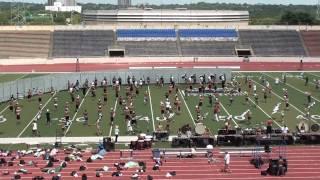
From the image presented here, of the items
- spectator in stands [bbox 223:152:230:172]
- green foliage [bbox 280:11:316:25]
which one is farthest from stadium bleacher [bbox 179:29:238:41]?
spectator in stands [bbox 223:152:230:172]

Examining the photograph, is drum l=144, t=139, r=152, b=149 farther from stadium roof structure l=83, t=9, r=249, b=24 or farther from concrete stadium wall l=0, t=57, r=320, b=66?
stadium roof structure l=83, t=9, r=249, b=24

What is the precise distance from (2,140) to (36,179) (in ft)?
23.0

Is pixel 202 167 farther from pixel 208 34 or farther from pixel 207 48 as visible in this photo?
pixel 208 34

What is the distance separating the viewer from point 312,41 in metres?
68.1

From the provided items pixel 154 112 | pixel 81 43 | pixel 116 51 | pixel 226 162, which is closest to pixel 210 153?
pixel 226 162

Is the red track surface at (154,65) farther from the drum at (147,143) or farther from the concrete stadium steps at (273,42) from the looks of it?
the drum at (147,143)

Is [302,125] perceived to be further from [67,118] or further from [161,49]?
[161,49]

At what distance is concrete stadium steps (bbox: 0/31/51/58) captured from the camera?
206 feet

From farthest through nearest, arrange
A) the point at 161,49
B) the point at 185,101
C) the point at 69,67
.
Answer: the point at 161,49 → the point at 69,67 → the point at 185,101

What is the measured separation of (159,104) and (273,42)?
37248 mm

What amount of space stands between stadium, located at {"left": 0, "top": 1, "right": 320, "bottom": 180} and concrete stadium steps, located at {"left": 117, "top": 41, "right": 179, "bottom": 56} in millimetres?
131

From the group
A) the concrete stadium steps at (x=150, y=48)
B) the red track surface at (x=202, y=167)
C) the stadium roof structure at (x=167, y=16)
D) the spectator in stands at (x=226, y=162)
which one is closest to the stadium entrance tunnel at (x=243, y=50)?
the concrete stadium steps at (x=150, y=48)

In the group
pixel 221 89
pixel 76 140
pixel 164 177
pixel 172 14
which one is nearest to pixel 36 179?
pixel 164 177

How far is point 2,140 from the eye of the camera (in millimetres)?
24953
